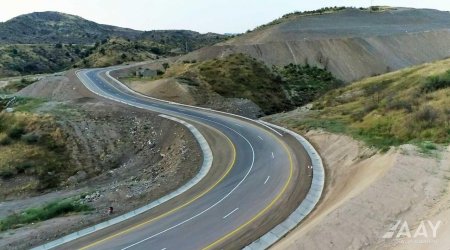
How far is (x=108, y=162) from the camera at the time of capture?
41719 millimetres

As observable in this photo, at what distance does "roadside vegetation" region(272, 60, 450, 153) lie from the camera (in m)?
31.5

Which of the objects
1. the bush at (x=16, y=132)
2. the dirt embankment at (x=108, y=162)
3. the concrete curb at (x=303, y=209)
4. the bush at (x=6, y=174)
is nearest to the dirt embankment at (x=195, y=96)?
the dirt embankment at (x=108, y=162)

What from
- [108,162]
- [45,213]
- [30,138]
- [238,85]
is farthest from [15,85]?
[45,213]

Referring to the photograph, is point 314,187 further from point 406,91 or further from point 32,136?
point 32,136

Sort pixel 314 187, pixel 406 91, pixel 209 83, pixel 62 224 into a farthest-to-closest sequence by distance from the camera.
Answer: pixel 209 83
pixel 406 91
pixel 314 187
pixel 62 224

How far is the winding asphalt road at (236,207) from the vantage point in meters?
21.2

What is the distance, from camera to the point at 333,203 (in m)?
24.1

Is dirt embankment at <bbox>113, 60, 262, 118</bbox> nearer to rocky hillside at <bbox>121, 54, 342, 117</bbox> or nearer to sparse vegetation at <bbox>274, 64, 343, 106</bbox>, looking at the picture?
rocky hillside at <bbox>121, 54, 342, 117</bbox>

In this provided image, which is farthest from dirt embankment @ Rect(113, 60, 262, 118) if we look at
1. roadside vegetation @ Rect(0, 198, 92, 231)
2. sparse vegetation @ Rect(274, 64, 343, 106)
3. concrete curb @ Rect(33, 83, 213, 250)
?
roadside vegetation @ Rect(0, 198, 92, 231)

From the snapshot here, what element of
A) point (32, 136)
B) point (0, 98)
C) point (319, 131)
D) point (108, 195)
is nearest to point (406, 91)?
point (319, 131)

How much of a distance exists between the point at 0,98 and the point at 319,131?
48.6 m

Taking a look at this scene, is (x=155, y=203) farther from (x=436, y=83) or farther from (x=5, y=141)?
(x=436, y=83)

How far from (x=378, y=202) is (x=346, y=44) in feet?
232

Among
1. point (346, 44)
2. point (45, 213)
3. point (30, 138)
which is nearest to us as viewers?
point (45, 213)
